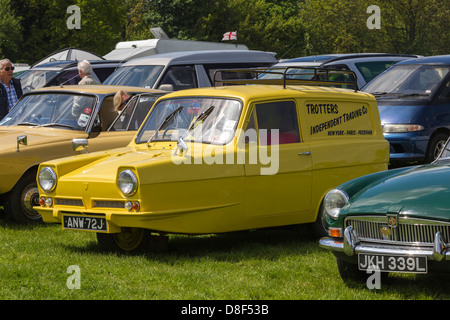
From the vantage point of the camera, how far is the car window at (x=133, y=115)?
10539 millimetres

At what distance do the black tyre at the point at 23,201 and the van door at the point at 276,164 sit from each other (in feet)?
9.99

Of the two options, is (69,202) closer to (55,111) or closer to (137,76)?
(55,111)

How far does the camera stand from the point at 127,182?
24.4 feet

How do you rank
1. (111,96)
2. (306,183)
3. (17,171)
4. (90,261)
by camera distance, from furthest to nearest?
(111,96), (17,171), (306,183), (90,261)

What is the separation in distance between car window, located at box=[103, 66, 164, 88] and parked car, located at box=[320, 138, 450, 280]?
924 cm

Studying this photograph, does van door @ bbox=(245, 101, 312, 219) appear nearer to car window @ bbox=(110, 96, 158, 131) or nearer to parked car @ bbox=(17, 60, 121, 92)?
car window @ bbox=(110, 96, 158, 131)

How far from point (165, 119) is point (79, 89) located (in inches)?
95.3

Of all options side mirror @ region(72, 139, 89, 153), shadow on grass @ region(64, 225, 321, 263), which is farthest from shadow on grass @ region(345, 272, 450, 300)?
side mirror @ region(72, 139, 89, 153)

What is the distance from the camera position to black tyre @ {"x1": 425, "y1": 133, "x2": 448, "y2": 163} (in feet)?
40.3

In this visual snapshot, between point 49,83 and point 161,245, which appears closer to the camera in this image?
point 161,245

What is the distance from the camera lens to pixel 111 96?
1077 centimetres

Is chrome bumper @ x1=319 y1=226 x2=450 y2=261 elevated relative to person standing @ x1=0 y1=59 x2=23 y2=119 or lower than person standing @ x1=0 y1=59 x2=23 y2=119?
lower
